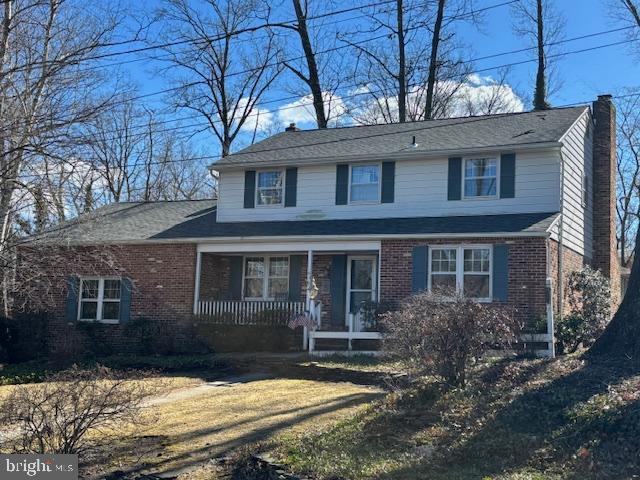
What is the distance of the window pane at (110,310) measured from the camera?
19.3 meters

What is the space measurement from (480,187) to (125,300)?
A: 10.5 meters

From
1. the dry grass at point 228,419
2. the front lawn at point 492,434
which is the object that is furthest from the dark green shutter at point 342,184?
the front lawn at point 492,434

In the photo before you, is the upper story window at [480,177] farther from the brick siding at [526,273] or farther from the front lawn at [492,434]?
the front lawn at [492,434]

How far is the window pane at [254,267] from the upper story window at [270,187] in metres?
1.72

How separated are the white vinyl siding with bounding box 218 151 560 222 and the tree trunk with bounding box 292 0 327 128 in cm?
1072

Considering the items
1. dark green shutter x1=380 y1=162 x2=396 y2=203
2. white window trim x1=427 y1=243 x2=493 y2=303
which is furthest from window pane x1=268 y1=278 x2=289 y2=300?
white window trim x1=427 y1=243 x2=493 y2=303

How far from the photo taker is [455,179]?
58.1 feet

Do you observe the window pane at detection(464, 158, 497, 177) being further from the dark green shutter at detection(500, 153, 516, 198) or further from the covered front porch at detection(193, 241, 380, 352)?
the covered front porch at detection(193, 241, 380, 352)

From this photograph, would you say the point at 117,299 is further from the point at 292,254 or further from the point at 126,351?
the point at 292,254

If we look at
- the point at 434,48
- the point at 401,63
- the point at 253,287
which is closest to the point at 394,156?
the point at 253,287

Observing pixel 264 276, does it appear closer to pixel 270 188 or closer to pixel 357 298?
pixel 270 188

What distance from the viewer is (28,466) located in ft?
20.5

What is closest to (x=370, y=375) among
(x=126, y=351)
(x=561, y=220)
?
(x=561, y=220)

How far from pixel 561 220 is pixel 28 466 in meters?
13.8
